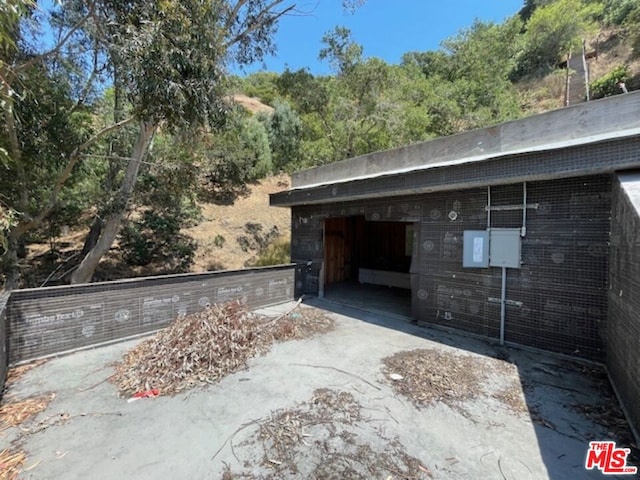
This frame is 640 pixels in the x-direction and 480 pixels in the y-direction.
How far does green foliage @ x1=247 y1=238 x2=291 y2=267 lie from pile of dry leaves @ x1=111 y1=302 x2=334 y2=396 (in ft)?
19.7

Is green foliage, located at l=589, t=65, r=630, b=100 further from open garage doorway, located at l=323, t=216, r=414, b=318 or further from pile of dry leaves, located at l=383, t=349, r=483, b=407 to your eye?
pile of dry leaves, located at l=383, t=349, r=483, b=407

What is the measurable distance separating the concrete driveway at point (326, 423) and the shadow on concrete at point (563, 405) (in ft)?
0.04

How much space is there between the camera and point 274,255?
444 inches

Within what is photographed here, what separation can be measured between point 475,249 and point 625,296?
1851mm

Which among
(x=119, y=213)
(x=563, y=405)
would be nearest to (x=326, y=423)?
(x=563, y=405)

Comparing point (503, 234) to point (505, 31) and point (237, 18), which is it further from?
point (505, 31)

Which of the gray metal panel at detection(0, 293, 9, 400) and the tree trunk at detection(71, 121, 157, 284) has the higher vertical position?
the tree trunk at detection(71, 121, 157, 284)

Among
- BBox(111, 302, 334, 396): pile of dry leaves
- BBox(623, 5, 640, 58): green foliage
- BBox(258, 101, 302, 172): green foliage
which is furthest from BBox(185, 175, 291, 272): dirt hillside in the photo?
BBox(623, 5, 640, 58): green foliage

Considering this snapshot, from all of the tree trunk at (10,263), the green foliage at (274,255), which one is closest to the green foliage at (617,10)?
the green foliage at (274,255)

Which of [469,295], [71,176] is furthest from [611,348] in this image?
[71,176]

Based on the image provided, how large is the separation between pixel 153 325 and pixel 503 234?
18.5 feet

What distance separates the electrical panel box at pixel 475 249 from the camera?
4352 millimetres

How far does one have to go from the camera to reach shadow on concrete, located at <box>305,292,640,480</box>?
208 cm

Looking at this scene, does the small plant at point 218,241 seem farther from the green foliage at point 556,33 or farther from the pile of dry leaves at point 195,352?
the green foliage at point 556,33
